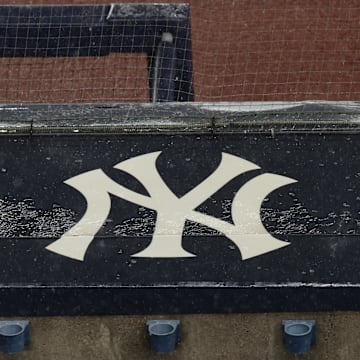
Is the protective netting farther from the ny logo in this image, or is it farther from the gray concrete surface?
the gray concrete surface

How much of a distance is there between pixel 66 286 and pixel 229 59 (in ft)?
23.1

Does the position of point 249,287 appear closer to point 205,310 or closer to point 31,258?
point 205,310

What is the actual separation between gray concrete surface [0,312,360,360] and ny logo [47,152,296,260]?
36 centimetres

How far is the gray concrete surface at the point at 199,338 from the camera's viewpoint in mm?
5457

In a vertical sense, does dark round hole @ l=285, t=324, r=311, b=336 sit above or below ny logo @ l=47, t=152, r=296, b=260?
below

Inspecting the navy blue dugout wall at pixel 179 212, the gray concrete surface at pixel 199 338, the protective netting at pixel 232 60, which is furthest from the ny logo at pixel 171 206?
the protective netting at pixel 232 60

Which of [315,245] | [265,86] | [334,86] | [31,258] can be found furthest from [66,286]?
[334,86]

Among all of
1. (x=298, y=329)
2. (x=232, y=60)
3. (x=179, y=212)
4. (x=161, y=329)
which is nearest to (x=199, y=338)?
(x=161, y=329)

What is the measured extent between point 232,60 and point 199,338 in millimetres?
7028

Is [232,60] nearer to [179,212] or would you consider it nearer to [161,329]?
[179,212]

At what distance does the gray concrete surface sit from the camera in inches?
215

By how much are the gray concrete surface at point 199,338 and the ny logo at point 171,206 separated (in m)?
0.36

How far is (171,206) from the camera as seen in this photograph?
5695 millimetres

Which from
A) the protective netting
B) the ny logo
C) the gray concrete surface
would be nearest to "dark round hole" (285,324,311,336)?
the gray concrete surface
